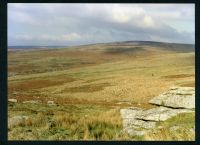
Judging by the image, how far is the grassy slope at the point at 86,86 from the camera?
464 cm

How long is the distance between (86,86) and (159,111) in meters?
8.53

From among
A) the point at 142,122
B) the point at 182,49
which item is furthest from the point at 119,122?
the point at 182,49

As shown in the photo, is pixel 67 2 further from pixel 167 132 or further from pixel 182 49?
pixel 182 49

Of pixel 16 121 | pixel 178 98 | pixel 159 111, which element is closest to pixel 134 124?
pixel 159 111

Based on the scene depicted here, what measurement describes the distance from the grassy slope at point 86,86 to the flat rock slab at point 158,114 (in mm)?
327

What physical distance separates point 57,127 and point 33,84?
9409mm

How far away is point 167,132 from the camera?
3887 mm

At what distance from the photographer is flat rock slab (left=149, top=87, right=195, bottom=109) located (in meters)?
4.97

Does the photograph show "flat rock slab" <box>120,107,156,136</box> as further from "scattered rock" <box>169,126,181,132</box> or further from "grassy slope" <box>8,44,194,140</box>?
"scattered rock" <box>169,126,181,132</box>

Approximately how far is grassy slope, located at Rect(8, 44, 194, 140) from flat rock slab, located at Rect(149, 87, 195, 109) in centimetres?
74

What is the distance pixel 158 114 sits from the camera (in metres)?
→ 4.73

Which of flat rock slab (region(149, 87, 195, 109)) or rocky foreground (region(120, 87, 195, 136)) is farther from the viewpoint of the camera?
flat rock slab (region(149, 87, 195, 109))

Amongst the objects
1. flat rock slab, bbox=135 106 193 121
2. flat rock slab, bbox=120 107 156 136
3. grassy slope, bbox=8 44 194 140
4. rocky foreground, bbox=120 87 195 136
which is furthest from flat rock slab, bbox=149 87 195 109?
grassy slope, bbox=8 44 194 140
